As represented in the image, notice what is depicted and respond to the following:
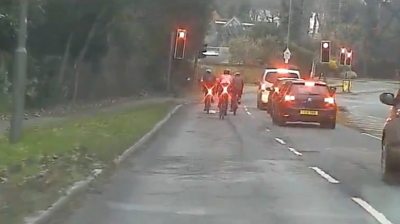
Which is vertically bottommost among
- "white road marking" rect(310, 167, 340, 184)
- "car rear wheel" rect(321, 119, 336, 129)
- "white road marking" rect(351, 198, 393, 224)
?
"car rear wheel" rect(321, 119, 336, 129)

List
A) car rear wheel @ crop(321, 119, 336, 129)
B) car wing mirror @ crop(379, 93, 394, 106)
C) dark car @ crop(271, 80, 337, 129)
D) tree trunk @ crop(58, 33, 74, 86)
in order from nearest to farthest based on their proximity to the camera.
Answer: car wing mirror @ crop(379, 93, 394, 106) → dark car @ crop(271, 80, 337, 129) → car rear wheel @ crop(321, 119, 336, 129) → tree trunk @ crop(58, 33, 74, 86)

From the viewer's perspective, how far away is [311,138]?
24109 mm

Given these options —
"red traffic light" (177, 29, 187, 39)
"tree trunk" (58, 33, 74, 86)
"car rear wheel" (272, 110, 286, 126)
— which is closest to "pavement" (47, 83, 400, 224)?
"car rear wheel" (272, 110, 286, 126)

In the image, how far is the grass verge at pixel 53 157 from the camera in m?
10.1

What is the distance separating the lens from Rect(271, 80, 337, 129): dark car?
94.1 ft

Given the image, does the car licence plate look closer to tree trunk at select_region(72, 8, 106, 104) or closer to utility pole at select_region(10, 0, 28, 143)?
tree trunk at select_region(72, 8, 106, 104)

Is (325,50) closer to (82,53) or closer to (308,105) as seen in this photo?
(82,53)

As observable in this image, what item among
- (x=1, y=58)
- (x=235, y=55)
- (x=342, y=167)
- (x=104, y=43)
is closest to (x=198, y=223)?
(x=342, y=167)

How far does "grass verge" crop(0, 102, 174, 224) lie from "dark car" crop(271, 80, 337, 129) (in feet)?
19.4

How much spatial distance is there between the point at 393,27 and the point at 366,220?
281ft

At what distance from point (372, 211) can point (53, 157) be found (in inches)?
218

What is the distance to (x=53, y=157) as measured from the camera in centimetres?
1444

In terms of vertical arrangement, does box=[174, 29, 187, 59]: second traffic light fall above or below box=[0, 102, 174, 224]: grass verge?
above

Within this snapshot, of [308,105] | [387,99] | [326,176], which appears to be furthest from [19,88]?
[308,105]
